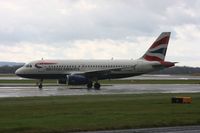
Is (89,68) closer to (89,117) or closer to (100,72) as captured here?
(100,72)

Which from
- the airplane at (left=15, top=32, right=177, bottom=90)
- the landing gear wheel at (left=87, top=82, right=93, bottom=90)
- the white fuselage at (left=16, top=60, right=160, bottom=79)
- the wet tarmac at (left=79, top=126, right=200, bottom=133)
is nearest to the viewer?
the wet tarmac at (left=79, top=126, right=200, bottom=133)

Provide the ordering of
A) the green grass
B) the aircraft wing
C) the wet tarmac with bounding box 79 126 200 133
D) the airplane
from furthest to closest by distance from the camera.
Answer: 1. the airplane
2. the aircraft wing
3. the green grass
4. the wet tarmac with bounding box 79 126 200 133

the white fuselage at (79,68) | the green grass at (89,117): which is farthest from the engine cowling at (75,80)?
the green grass at (89,117)

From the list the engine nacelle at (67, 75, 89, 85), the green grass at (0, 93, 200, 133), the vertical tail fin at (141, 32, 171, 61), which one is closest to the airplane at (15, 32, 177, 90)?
the vertical tail fin at (141, 32, 171, 61)

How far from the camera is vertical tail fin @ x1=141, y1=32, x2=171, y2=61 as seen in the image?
5872cm

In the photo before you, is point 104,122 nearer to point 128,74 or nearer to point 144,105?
point 144,105

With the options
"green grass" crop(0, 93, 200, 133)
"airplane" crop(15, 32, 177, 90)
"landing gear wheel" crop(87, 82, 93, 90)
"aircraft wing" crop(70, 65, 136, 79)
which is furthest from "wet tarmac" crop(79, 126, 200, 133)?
"airplane" crop(15, 32, 177, 90)

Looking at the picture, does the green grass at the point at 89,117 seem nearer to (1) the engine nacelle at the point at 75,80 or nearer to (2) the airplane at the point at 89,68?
(1) the engine nacelle at the point at 75,80

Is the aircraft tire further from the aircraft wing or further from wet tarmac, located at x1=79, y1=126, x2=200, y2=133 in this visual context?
wet tarmac, located at x1=79, y1=126, x2=200, y2=133

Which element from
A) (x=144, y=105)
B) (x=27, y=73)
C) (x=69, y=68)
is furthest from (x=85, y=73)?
(x=144, y=105)

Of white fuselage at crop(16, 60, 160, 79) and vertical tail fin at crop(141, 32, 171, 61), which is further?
vertical tail fin at crop(141, 32, 171, 61)

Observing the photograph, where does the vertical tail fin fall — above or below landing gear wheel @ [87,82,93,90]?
above

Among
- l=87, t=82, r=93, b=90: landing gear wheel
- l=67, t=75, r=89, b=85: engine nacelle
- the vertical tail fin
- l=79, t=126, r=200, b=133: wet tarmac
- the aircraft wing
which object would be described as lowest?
l=79, t=126, r=200, b=133: wet tarmac

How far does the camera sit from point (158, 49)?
58.8 metres
